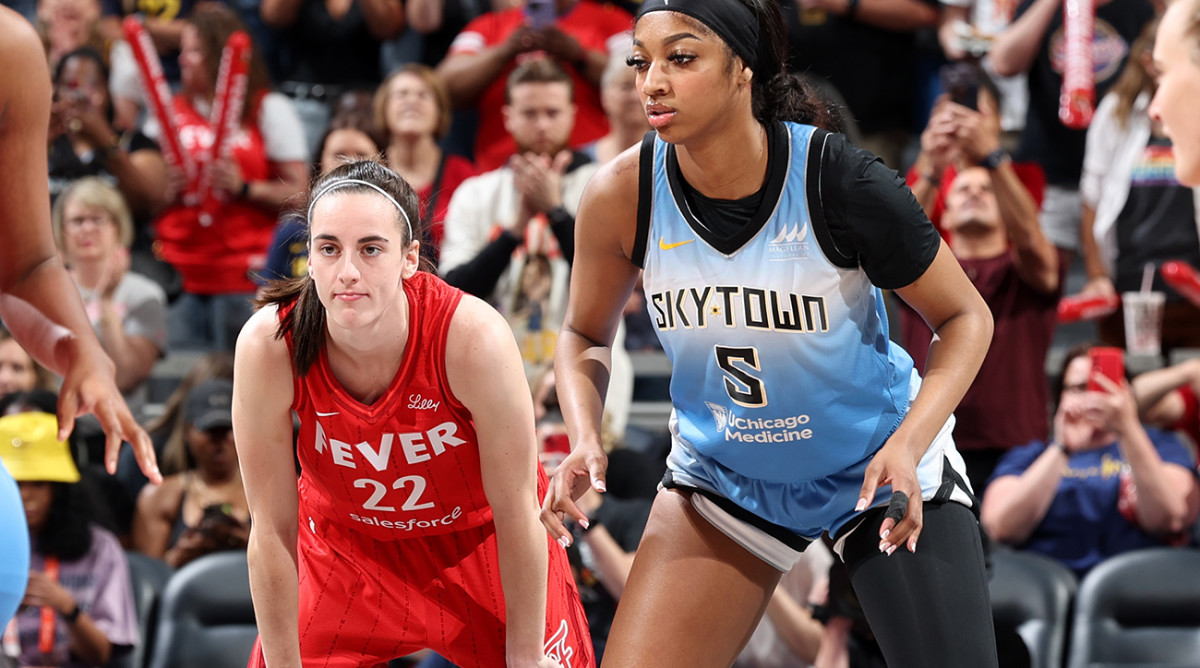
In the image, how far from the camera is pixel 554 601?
297 cm

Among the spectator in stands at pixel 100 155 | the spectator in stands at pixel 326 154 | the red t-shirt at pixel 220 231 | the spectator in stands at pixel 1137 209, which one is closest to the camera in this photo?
the spectator in stands at pixel 1137 209

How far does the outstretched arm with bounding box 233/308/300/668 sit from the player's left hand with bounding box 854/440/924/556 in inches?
45.7

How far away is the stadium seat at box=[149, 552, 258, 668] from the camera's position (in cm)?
455

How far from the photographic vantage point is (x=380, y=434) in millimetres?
2754

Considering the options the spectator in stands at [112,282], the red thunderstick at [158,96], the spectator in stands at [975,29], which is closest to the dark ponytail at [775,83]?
the spectator in stands at [975,29]

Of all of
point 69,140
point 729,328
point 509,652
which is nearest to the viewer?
point 729,328

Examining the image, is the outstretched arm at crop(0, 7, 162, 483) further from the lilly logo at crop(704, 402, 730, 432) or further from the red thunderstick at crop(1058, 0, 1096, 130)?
the red thunderstick at crop(1058, 0, 1096, 130)

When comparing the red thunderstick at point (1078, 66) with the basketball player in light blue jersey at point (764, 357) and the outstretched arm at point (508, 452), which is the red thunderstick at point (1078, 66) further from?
the outstretched arm at point (508, 452)

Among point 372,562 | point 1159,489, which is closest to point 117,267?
point 372,562

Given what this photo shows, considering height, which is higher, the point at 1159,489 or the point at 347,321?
the point at 347,321

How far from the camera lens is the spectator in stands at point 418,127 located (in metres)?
5.42

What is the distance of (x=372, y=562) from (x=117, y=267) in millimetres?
3030

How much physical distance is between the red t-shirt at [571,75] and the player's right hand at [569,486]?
Answer: 332cm

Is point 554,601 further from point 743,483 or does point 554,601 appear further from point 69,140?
point 69,140
